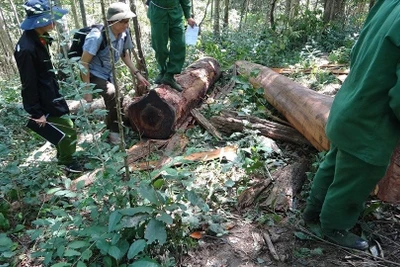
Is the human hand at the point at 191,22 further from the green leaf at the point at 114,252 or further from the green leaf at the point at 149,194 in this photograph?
the green leaf at the point at 114,252

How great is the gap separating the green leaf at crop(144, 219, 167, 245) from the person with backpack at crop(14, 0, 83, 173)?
1370mm

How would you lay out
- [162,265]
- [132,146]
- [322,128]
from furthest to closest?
[132,146], [322,128], [162,265]

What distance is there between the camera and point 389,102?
5.95 ft

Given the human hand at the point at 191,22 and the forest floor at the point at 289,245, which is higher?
the human hand at the point at 191,22

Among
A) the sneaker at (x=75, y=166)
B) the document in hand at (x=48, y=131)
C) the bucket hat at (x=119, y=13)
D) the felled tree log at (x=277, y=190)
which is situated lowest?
the sneaker at (x=75, y=166)

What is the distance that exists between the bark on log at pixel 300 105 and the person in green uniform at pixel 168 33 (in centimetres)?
141

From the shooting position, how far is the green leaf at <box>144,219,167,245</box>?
79.5 inches

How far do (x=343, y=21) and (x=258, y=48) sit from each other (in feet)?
14.0

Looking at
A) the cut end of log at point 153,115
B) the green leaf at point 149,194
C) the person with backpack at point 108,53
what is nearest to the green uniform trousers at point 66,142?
the person with backpack at point 108,53

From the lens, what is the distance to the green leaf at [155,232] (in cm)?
202

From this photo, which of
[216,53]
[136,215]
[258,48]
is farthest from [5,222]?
[258,48]

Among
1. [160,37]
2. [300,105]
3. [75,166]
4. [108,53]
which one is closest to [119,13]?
[108,53]

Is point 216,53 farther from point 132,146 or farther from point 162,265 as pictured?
point 162,265

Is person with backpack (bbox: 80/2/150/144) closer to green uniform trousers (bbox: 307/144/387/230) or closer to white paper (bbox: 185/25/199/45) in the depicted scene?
white paper (bbox: 185/25/199/45)
